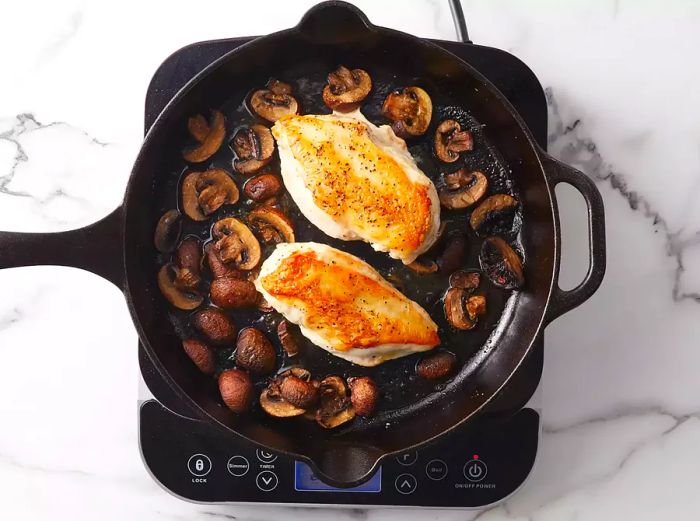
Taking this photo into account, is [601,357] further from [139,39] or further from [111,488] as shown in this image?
[139,39]

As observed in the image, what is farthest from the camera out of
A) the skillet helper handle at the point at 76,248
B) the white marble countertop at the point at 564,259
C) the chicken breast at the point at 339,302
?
the white marble countertop at the point at 564,259

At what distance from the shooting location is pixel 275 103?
77.5 inches

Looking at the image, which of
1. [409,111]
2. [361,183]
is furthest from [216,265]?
[409,111]

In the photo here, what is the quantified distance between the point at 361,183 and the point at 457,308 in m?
0.41

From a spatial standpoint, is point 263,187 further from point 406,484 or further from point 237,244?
point 406,484

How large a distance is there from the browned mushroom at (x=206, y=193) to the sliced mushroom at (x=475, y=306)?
667 mm

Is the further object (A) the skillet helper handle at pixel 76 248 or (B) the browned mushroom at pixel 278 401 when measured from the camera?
(B) the browned mushroom at pixel 278 401

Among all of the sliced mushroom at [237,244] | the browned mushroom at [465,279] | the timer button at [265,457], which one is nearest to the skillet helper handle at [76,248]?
the sliced mushroom at [237,244]

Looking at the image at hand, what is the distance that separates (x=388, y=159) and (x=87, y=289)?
0.92 meters

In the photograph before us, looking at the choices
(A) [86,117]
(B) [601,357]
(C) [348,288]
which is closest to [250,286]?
(C) [348,288]

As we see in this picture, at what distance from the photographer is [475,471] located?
6.41ft

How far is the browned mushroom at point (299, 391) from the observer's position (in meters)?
1.86

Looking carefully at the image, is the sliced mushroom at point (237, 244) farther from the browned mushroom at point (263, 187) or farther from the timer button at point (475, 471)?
the timer button at point (475, 471)

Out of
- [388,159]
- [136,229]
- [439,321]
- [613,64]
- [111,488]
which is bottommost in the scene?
[111,488]
